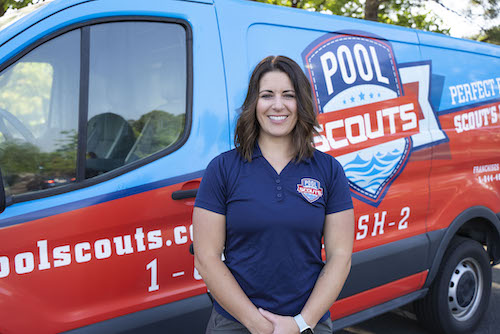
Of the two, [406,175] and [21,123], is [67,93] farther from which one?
[406,175]

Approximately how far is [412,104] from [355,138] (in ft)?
2.01

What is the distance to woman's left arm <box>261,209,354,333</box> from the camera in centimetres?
174

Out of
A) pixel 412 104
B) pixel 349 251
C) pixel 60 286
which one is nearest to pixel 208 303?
pixel 60 286

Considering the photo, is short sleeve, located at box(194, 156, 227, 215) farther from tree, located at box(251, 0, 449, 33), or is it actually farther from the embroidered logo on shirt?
tree, located at box(251, 0, 449, 33)

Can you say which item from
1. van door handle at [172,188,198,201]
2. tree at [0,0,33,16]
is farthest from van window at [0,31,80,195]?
tree at [0,0,33,16]

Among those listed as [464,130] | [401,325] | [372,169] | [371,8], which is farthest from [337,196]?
[371,8]

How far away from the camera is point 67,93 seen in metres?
2.20

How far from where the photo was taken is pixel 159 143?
2426mm

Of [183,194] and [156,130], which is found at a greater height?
[156,130]

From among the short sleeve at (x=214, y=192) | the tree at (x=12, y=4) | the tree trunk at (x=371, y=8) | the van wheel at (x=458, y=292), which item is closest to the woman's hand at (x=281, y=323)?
the short sleeve at (x=214, y=192)

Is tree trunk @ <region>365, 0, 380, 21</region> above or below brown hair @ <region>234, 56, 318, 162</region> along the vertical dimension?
above

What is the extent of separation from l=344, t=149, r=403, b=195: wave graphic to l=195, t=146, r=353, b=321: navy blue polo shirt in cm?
126

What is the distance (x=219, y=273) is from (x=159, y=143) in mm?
881

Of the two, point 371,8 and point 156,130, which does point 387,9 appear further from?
point 156,130
